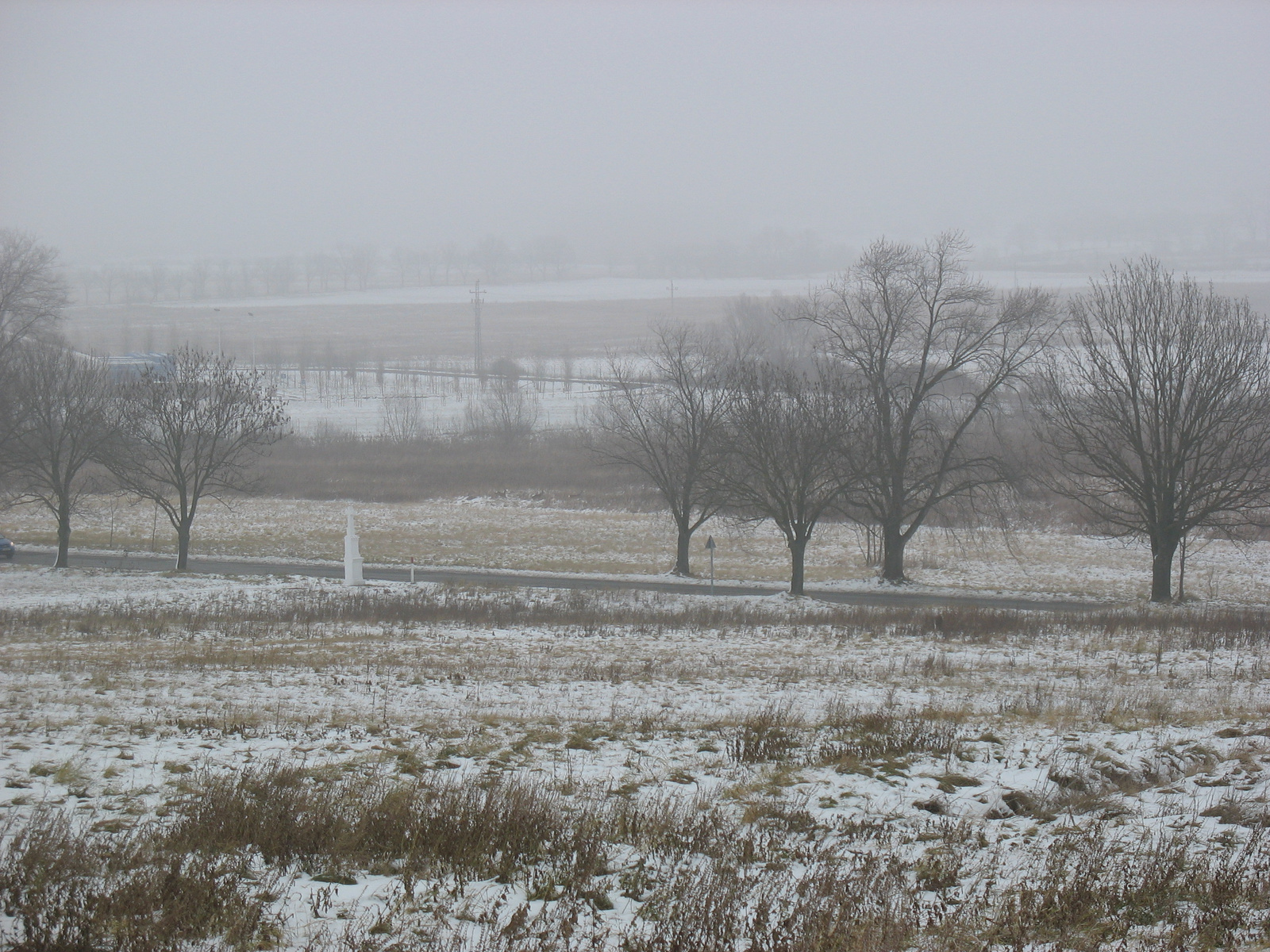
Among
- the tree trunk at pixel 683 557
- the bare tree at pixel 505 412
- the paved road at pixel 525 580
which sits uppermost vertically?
the bare tree at pixel 505 412

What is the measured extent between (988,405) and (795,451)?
27.1ft

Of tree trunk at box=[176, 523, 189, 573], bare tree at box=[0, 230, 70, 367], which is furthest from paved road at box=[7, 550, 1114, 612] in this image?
bare tree at box=[0, 230, 70, 367]

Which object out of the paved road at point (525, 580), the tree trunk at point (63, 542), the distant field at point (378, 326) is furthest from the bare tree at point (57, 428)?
the distant field at point (378, 326)

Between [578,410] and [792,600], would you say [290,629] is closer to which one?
[792,600]

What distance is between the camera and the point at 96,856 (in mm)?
5449

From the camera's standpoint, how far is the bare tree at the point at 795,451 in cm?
3033

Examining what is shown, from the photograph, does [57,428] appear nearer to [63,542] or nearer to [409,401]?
[63,542]

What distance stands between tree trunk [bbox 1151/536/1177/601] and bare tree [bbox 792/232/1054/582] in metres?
5.15

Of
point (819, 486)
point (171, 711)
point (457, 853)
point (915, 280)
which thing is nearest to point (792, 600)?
point (819, 486)

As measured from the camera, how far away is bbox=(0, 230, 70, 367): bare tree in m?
41.3

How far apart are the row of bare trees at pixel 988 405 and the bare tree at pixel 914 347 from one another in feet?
0.28

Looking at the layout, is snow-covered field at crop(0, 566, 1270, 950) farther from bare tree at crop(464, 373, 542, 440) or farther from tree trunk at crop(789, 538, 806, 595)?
bare tree at crop(464, 373, 542, 440)

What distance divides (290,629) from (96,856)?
1511 centimetres

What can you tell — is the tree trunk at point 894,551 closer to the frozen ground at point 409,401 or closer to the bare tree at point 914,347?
the bare tree at point 914,347
